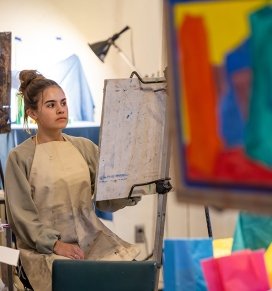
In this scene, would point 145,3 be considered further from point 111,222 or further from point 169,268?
point 169,268

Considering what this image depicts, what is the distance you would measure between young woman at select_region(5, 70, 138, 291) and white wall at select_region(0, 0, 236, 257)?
4.81ft

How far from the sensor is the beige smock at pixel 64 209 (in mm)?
2139

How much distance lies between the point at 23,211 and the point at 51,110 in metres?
0.42

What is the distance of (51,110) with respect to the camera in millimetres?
2227

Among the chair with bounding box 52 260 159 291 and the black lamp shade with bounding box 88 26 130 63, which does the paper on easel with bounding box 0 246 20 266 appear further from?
the black lamp shade with bounding box 88 26 130 63

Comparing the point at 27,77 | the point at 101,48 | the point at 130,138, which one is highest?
the point at 101,48

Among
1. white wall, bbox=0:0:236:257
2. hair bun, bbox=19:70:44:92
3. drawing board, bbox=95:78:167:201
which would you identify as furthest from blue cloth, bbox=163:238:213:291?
white wall, bbox=0:0:236:257

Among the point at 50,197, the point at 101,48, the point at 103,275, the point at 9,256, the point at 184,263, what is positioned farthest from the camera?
the point at 101,48

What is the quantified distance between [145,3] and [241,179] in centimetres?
335

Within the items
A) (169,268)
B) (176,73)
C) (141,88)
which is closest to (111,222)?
Result: (141,88)

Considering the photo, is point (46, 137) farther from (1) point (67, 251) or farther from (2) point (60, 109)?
(1) point (67, 251)

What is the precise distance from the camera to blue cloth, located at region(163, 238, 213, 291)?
1.21 meters

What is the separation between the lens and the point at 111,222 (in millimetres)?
3902

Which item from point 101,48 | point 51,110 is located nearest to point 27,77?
point 51,110
